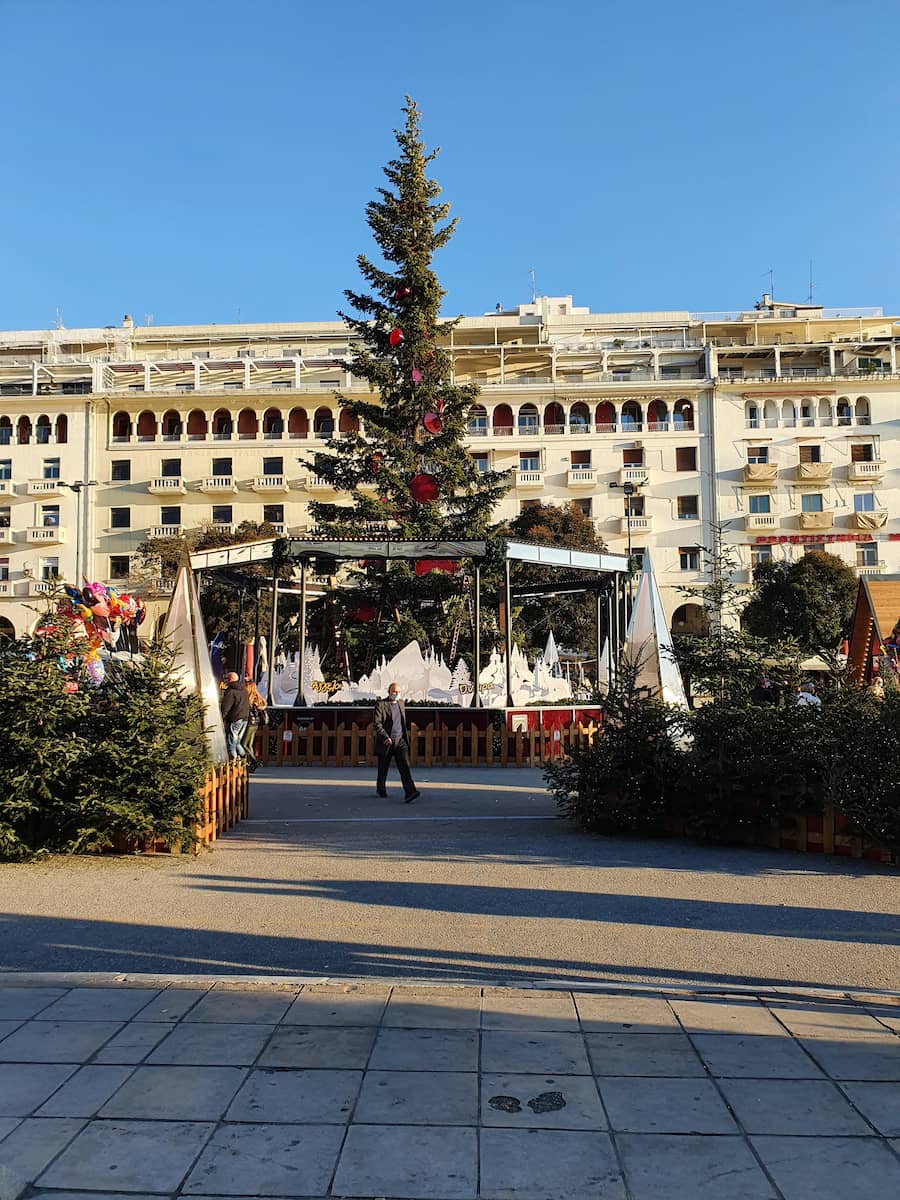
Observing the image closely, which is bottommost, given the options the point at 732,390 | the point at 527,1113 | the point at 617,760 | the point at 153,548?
the point at 527,1113

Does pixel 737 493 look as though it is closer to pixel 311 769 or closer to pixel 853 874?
pixel 311 769

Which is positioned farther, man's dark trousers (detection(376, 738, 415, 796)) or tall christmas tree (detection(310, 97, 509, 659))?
tall christmas tree (detection(310, 97, 509, 659))

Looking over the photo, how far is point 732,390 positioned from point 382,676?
151 feet

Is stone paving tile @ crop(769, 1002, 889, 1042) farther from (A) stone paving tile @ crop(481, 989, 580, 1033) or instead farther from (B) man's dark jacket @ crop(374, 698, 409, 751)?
(B) man's dark jacket @ crop(374, 698, 409, 751)

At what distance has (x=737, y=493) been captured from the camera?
59500 mm

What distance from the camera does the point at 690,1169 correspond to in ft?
10.8

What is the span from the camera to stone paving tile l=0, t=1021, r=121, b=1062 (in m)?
4.21

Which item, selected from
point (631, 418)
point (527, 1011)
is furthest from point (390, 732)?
point (631, 418)

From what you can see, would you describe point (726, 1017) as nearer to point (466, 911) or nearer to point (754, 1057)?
point (754, 1057)

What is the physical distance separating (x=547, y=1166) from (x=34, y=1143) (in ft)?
5.67

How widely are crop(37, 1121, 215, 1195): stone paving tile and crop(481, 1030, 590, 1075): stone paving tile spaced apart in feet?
3.98

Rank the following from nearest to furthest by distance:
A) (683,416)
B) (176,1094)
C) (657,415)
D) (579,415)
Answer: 1. (176,1094)
2. (683,416)
3. (657,415)
4. (579,415)

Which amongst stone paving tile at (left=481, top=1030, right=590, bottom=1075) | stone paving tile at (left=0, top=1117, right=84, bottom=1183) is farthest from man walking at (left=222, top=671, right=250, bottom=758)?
stone paving tile at (left=0, top=1117, right=84, bottom=1183)

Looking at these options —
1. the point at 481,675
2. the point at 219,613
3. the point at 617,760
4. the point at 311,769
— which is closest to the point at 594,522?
the point at 219,613
